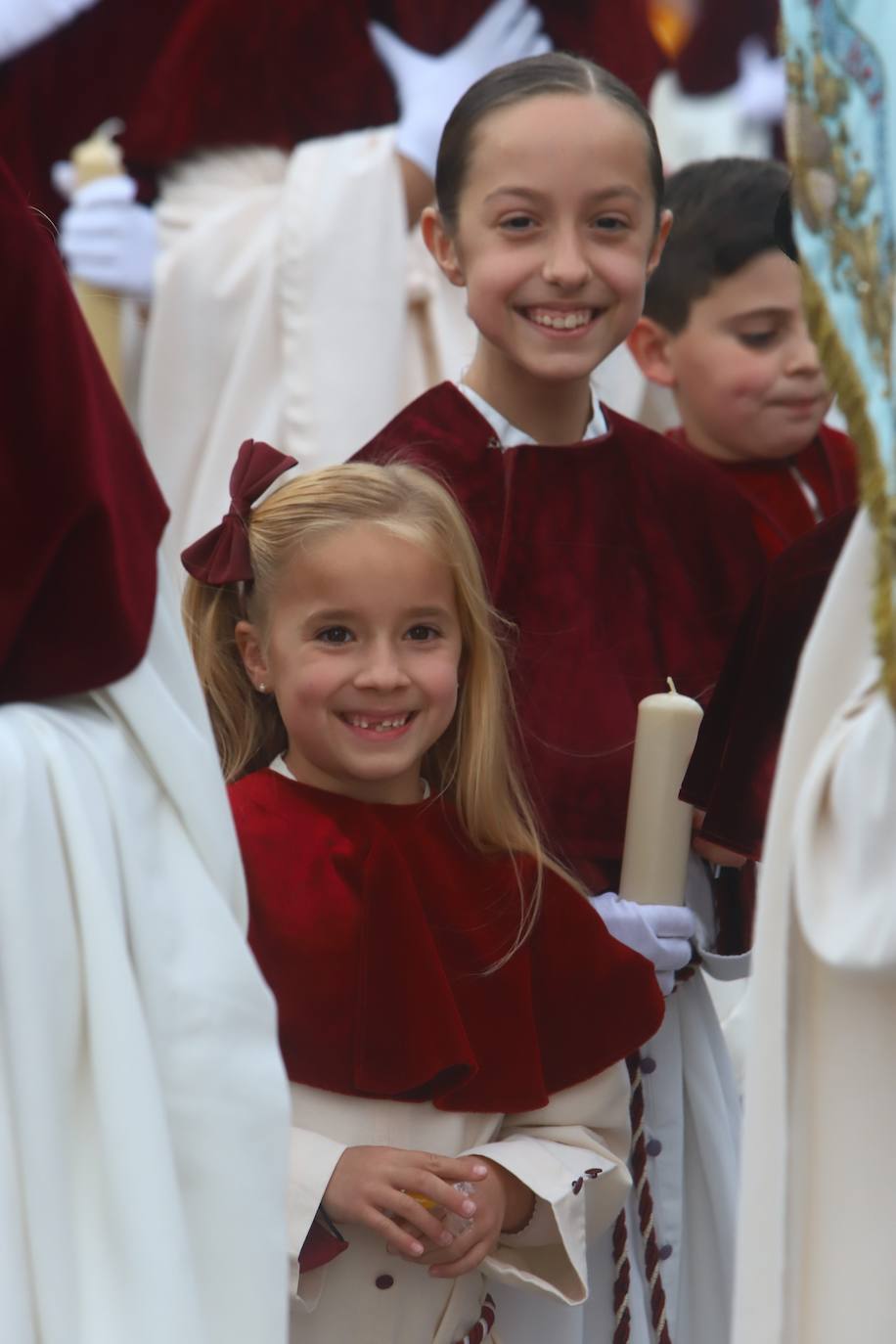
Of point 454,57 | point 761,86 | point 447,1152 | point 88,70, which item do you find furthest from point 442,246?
point 761,86

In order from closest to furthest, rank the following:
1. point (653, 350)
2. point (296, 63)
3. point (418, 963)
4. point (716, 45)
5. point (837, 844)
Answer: point (837, 844) → point (418, 963) → point (653, 350) → point (296, 63) → point (716, 45)

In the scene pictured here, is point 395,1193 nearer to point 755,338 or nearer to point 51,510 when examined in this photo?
point 51,510

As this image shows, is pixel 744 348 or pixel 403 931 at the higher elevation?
pixel 744 348

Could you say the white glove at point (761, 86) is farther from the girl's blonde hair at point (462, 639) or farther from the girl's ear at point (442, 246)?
the girl's blonde hair at point (462, 639)

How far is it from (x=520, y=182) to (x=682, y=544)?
51 centimetres

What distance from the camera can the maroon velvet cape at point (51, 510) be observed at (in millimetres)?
2432

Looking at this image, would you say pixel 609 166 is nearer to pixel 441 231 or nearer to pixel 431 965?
pixel 441 231

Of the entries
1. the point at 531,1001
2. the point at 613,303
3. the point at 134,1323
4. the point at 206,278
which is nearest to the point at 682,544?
the point at 613,303

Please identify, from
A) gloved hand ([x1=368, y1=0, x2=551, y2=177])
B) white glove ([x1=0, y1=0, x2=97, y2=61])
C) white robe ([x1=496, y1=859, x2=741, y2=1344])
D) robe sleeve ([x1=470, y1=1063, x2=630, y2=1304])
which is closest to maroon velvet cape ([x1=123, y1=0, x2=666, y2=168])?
gloved hand ([x1=368, y1=0, x2=551, y2=177])

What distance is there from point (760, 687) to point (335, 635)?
0.49 m

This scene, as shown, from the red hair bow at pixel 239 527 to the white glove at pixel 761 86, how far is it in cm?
583

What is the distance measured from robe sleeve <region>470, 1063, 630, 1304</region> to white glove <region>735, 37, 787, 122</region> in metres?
6.13

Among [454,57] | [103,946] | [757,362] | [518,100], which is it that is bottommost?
[103,946]

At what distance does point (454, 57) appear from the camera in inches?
209
